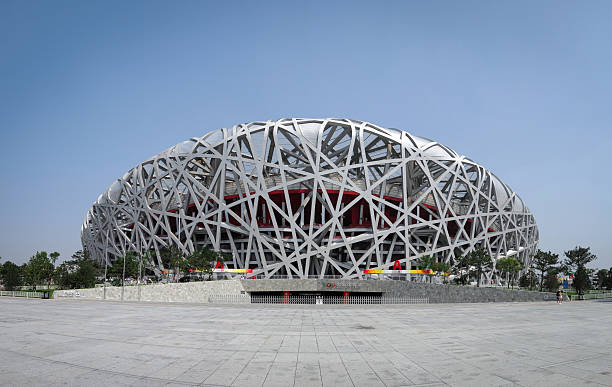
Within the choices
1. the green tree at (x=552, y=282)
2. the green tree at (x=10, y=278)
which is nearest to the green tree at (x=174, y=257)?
the green tree at (x=10, y=278)

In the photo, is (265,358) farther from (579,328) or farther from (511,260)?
(511,260)

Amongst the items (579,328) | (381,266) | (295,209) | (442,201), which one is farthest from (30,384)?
(442,201)

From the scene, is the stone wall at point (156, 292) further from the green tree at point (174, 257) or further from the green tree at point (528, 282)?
the green tree at point (528, 282)

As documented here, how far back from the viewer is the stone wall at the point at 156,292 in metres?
35.2

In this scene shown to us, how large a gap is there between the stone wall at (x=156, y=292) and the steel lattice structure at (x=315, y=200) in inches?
455

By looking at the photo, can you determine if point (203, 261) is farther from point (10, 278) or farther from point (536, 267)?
point (536, 267)

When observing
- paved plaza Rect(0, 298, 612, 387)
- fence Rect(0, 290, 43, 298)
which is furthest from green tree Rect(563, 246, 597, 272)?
fence Rect(0, 290, 43, 298)

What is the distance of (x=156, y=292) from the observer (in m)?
35.9

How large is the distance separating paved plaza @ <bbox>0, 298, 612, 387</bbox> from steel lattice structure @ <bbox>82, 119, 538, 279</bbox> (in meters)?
33.6

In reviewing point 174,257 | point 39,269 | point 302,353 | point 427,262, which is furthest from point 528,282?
point 39,269

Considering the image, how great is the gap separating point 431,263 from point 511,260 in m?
13.3

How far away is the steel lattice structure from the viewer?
49.7 meters

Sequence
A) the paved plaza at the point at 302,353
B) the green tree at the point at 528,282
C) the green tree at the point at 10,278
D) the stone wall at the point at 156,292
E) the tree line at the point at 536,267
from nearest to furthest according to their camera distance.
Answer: the paved plaza at the point at 302,353 → the stone wall at the point at 156,292 → the tree line at the point at 536,267 → the green tree at the point at 10,278 → the green tree at the point at 528,282

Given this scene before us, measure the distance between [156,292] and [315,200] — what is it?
23.1m
